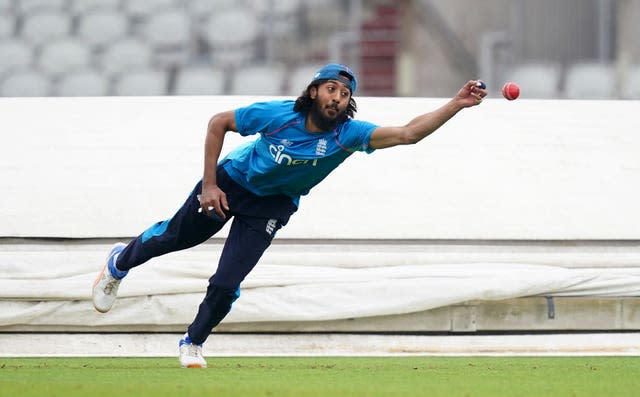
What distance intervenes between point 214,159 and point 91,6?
21.1ft

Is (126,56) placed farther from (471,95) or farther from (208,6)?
(471,95)

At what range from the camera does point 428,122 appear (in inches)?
188

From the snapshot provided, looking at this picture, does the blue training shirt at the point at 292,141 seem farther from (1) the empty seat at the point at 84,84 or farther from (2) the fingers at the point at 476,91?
(1) the empty seat at the point at 84,84

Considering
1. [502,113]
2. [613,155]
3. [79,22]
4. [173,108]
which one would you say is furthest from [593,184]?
[79,22]

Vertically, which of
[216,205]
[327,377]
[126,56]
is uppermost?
[126,56]

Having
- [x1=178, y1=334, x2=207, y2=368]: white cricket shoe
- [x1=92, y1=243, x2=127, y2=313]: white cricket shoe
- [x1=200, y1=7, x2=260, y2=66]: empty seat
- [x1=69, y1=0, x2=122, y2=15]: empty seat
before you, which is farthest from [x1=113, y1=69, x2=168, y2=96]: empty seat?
[x1=178, y1=334, x2=207, y2=368]: white cricket shoe

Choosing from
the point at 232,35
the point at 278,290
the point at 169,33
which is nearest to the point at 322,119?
the point at 278,290

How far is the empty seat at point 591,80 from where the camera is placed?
991 centimetres

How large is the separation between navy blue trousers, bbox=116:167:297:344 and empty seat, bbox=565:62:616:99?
520 cm

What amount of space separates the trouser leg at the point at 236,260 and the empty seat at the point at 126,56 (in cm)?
507

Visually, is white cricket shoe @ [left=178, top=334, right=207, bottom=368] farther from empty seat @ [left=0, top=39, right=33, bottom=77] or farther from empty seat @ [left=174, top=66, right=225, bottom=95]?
empty seat @ [left=0, top=39, right=33, bottom=77]

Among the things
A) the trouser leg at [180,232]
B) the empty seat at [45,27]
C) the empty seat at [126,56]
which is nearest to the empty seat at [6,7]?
the empty seat at [45,27]

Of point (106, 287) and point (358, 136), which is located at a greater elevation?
point (358, 136)

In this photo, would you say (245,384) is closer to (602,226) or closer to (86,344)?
(86,344)
